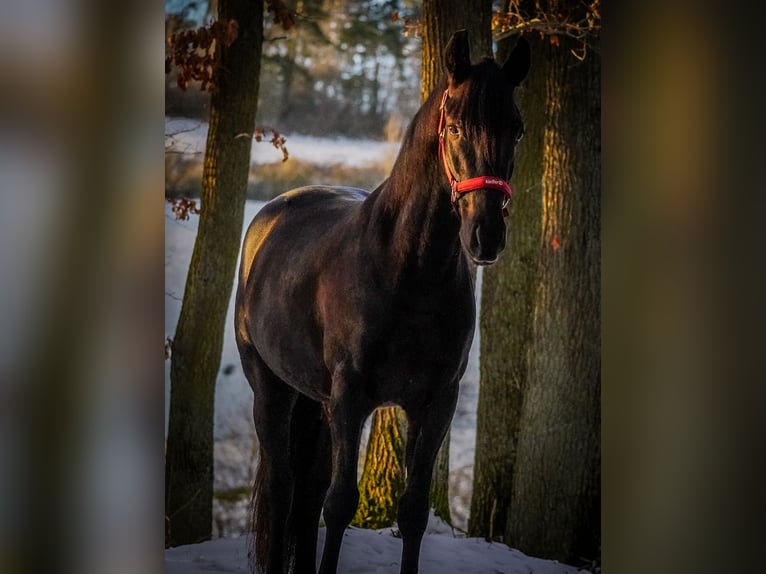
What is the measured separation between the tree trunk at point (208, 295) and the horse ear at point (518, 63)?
919 millimetres

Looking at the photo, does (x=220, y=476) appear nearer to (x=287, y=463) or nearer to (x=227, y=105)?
(x=287, y=463)

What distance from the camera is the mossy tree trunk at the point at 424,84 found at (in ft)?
12.1

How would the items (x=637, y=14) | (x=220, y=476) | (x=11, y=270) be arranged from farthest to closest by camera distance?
(x=637, y=14) → (x=220, y=476) → (x=11, y=270)

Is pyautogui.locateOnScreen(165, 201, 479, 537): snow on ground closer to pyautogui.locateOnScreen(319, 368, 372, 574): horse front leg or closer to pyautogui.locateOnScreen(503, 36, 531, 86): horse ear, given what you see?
pyautogui.locateOnScreen(319, 368, 372, 574): horse front leg

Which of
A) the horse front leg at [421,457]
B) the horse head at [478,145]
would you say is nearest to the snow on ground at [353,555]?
the horse front leg at [421,457]

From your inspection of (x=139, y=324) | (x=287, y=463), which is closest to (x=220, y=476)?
(x=287, y=463)

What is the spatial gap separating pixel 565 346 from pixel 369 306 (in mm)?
965

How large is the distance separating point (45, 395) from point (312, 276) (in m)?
1.01

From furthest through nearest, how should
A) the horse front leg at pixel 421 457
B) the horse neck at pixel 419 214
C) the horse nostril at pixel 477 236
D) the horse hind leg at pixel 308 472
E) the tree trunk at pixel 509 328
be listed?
the tree trunk at pixel 509 328 < the horse hind leg at pixel 308 472 < the horse front leg at pixel 421 457 < the horse neck at pixel 419 214 < the horse nostril at pixel 477 236

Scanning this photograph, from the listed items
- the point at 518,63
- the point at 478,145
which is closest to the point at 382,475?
the point at 478,145

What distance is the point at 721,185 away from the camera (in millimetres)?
3807

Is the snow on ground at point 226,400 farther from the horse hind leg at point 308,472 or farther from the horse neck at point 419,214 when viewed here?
the horse neck at point 419,214

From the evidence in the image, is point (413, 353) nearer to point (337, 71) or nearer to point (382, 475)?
point (382, 475)

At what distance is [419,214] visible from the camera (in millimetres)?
3262
